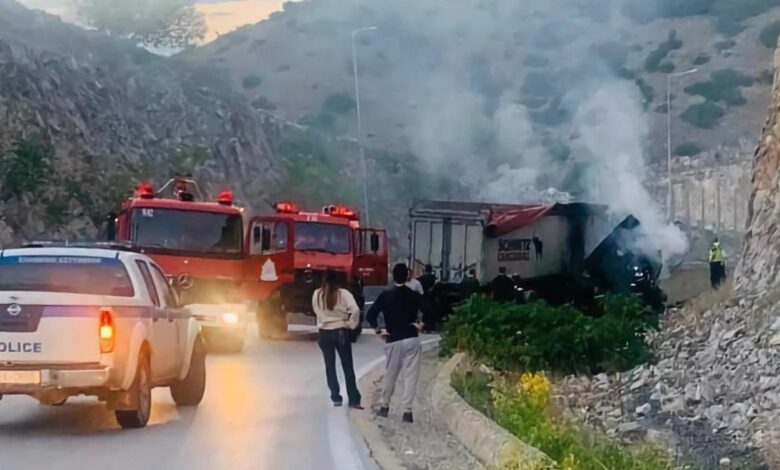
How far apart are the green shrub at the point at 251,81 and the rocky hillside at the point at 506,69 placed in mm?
179

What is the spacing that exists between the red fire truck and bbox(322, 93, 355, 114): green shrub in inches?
2366

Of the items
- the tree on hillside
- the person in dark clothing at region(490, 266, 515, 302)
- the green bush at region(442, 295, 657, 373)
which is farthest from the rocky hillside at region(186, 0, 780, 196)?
the green bush at region(442, 295, 657, 373)

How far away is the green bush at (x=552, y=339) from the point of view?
19.7m

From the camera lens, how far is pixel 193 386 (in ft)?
50.8

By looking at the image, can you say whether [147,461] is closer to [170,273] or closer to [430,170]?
[170,273]

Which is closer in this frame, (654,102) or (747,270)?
(747,270)

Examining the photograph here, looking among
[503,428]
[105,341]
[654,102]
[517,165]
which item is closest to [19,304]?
[105,341]

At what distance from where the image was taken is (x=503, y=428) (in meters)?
11.9

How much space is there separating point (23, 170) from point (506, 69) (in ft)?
233

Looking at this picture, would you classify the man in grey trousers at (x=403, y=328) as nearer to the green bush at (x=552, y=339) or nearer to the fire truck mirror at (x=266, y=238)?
the green bush at (x=552, y=339)

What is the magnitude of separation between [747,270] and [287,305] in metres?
9.57

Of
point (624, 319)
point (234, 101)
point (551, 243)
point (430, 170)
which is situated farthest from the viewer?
point (430, 170)

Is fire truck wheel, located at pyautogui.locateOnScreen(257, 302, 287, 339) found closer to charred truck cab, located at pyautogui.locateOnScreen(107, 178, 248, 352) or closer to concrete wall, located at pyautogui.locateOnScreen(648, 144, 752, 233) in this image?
charred truck cab, located at pyautogui.locateOnScreen(107, 178, 248, 352)

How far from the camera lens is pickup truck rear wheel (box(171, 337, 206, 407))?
15.4 meters
